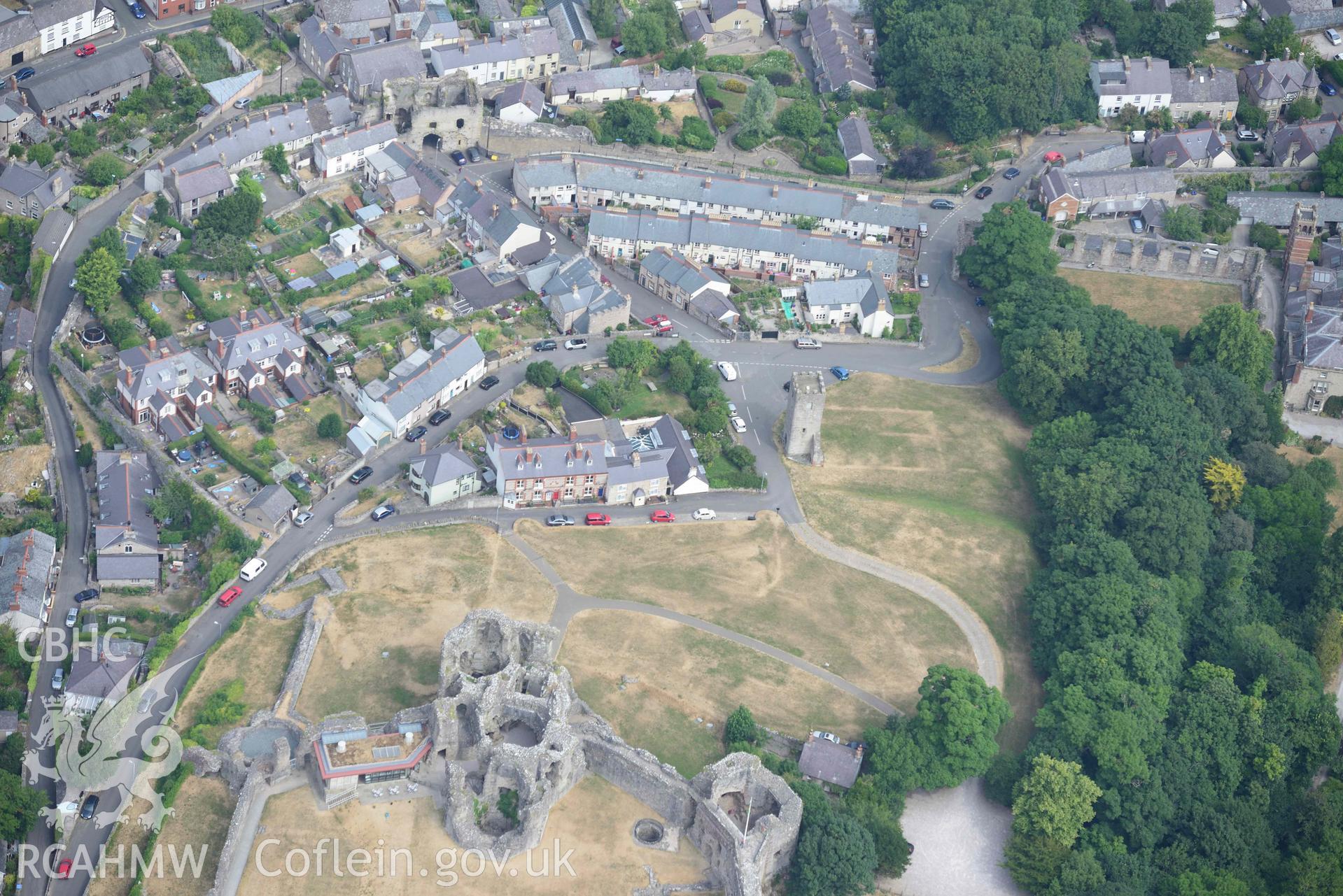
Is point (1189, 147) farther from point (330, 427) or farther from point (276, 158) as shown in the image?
point (330, 427)

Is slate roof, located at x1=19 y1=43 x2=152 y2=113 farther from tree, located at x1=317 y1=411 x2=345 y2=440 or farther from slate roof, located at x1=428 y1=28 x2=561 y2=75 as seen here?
tree, located at x1=317 y1=411 x2=345 y2=440

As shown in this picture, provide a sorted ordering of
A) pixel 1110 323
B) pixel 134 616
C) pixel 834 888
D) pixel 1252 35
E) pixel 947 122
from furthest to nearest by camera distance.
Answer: pixel 1252 35
pixel 947 122
pixel 1110 323
pixel 134 616
pixel 834 888

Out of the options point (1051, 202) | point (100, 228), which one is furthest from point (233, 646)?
point (1051, 202)

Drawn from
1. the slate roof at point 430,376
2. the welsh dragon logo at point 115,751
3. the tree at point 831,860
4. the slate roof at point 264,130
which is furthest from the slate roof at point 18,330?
the tree at point 831,860

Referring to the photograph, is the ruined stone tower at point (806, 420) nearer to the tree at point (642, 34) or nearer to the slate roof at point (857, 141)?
the slate roof at point (857, 141)

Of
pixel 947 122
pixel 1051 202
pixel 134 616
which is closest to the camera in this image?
pixel 134 616

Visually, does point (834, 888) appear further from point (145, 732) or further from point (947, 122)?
point (947, 122)

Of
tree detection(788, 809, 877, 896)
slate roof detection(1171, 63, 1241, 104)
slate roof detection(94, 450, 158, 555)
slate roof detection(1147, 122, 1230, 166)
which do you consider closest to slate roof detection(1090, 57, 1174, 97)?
slate roof detection(1171, 63, 1241, 104)

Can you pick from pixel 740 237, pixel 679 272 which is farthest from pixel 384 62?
pixel 740 237
